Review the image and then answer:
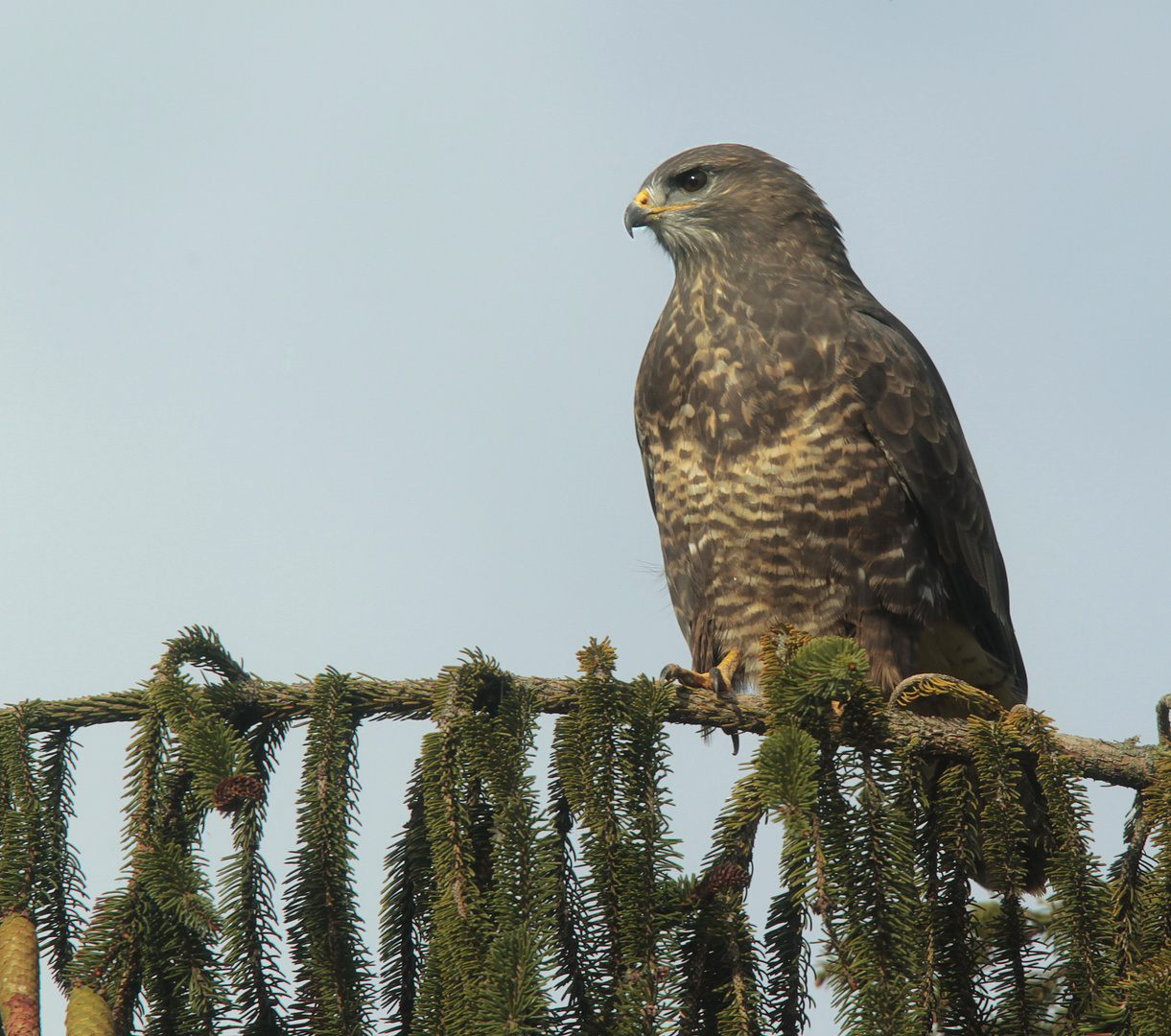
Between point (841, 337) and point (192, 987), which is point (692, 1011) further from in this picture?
point (841, 337)

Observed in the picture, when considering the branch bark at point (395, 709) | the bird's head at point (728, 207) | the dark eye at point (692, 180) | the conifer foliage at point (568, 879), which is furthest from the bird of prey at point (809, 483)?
the conifer foliage at point (568, 879)

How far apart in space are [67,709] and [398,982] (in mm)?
954

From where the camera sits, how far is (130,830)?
233cm

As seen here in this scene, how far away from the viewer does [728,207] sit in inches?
212

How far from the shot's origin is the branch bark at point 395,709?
2578 millimetres

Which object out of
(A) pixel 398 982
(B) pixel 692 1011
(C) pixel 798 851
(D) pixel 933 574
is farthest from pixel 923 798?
(D) pixel 933 574

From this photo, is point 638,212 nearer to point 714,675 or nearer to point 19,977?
point 714,675

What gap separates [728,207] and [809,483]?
174cm

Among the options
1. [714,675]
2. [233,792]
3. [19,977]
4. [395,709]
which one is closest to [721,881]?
[395,709]

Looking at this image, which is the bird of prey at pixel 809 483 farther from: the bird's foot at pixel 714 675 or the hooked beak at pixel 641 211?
the hooked beak at pixel 641 211

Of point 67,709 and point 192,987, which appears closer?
point 192,987

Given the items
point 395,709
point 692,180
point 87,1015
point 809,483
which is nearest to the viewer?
point 87,1015

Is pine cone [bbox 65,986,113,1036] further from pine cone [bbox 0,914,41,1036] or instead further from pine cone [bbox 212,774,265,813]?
pine cone [bbox 212,774,265,813]

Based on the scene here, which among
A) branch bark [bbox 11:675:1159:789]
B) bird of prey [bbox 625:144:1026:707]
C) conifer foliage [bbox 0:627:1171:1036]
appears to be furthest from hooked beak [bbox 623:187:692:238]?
conifer foliage [bbox 0:627:1171:1036]
